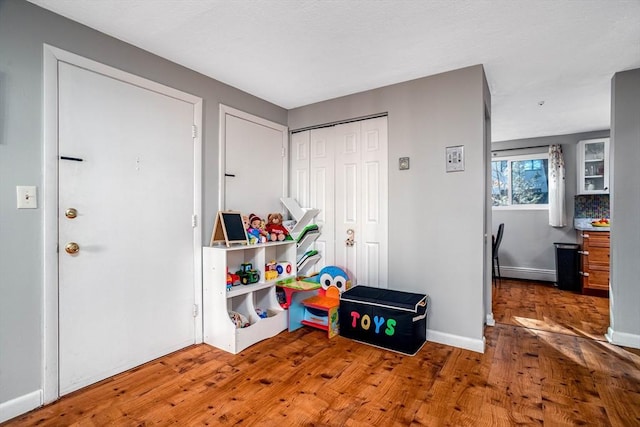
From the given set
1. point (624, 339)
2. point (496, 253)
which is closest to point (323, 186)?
point (624, 339)

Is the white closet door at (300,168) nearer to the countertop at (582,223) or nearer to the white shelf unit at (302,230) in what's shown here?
the white shelf unit at (302,230)

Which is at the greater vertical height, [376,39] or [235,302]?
[376,39]

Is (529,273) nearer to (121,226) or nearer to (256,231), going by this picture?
(256,231)

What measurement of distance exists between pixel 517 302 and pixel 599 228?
61.7 inches

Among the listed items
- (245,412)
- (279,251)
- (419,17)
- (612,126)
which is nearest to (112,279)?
(245,412)

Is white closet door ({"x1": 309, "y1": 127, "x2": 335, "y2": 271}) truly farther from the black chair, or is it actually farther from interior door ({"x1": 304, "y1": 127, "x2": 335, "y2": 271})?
the black chair

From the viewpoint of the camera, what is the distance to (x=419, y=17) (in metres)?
1.89

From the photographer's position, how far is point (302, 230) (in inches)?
131

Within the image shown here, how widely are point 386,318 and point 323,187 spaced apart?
5.08 feet

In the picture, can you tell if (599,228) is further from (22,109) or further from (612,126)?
(22,109)

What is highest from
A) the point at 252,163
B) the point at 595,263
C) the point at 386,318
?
the point at 252,163

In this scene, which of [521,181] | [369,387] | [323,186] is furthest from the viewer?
[521,181]

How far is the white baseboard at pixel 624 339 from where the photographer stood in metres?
2.60

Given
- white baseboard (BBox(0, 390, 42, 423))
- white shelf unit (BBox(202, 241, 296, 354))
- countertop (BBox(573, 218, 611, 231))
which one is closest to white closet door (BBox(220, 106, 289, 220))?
white shelf unit (BBox(202, 241, 296, 354))
